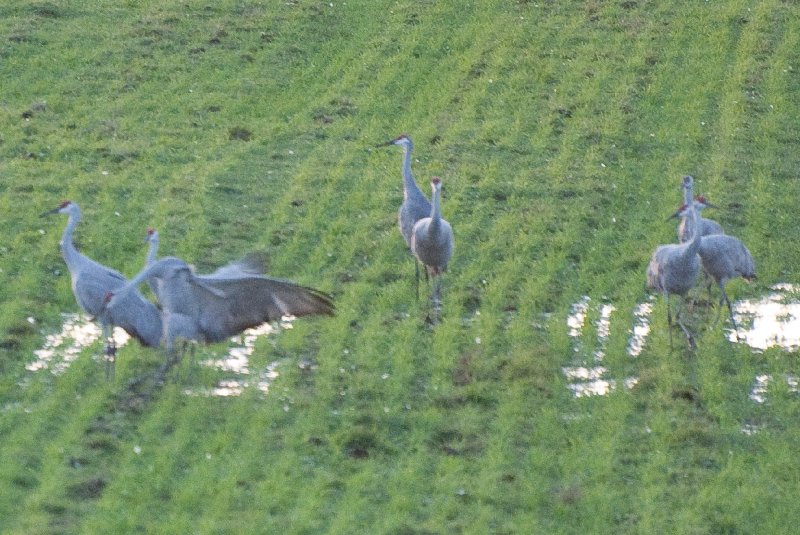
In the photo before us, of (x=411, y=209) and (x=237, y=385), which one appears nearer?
(x=237, y=385)

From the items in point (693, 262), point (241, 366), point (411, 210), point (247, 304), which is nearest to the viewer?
point (247, 304)

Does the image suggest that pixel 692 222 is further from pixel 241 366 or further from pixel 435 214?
pixel 241 366

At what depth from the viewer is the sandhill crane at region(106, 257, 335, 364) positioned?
8852mm

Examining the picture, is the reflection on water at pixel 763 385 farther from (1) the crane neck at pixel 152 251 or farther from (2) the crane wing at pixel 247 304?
(1) the crane neck at pixel 152 251

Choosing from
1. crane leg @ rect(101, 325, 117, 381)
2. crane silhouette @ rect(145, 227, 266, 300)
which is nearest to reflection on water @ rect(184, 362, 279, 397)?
crane leg @ rect(101, 325, 117, 381)

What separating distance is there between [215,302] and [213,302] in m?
0.01

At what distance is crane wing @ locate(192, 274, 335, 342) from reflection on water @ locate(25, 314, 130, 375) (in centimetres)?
99

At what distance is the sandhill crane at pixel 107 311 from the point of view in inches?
352

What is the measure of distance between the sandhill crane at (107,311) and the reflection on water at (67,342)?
0.81 ft

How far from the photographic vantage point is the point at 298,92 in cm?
1686

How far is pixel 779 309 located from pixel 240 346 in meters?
4.19

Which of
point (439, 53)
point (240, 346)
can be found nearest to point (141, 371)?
point (240, 346)

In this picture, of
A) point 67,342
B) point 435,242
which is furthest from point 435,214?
point 67,342

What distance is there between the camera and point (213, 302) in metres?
8.96
